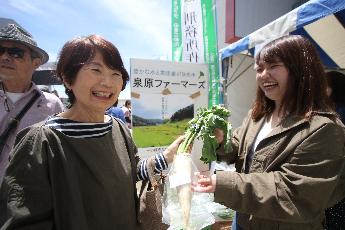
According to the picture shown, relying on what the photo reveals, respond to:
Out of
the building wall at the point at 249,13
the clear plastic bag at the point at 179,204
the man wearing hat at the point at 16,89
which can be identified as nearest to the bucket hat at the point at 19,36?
the man wearing hat at the point at 16,89

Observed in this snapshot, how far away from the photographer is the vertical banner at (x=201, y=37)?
5.11 meters

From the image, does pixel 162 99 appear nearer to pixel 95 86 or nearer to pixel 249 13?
pixel 95 86

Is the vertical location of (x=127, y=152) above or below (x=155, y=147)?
above

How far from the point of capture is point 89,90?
1.64 metres

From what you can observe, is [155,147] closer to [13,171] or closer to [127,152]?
[127,152]

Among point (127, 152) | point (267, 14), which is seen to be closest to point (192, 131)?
point (127, 152)

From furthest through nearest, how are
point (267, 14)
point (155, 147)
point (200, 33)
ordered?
point (267, 14) < point (200, 33) < point (155, 147)

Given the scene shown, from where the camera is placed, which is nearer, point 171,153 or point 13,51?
point 171,153

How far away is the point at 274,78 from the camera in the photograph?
6.02ft

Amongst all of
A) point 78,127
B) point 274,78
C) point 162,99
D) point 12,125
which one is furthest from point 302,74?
point 162,99

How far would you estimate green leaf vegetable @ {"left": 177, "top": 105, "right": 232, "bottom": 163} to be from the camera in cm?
210

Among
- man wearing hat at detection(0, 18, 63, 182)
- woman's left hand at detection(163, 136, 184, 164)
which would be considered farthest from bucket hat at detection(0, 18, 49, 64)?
woman's left hand at detection(163, 136, 184, 164)

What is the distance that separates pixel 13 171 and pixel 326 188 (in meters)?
1.63

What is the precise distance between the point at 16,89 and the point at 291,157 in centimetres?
229
